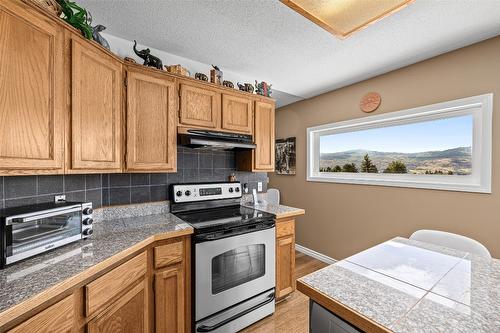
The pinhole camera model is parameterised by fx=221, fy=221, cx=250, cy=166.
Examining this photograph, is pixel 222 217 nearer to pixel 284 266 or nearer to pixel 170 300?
pixel 170 300

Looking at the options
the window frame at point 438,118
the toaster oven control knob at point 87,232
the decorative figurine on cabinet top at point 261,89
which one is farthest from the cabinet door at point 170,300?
the window frame at point 438,118

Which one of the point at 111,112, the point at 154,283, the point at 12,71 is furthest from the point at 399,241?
the point at 12,71

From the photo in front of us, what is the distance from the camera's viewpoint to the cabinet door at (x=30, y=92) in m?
1.02

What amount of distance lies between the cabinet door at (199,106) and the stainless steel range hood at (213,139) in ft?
0.35

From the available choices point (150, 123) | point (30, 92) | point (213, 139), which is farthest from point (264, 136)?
point (30, 92)

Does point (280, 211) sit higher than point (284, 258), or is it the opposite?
point (280, 211)

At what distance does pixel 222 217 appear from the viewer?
201cm

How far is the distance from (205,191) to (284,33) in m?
1.65

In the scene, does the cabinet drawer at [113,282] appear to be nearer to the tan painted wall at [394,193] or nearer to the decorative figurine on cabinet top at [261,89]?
the decorative figurine on cabinet top at [261,89]

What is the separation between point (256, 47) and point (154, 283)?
7.02 ft

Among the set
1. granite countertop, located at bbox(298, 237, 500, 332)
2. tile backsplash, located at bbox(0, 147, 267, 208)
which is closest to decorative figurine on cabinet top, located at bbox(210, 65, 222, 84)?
tile backsplash, located at bbox(0, 147, 267, 208)

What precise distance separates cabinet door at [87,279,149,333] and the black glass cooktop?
0.54 meters

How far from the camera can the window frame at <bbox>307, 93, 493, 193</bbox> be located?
1.91 m

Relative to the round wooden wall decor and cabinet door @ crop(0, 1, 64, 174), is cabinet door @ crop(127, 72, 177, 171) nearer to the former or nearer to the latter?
cabinet door @ crop(0, 1, 64, 174)
